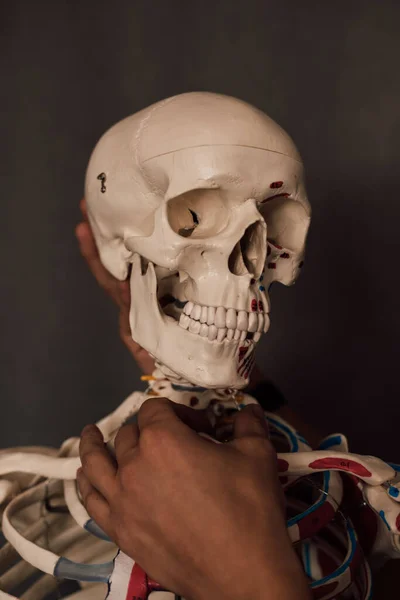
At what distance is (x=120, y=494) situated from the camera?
62 cm

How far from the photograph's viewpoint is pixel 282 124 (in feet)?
4.69

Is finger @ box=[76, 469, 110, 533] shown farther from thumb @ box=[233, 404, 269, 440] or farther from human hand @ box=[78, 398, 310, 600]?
thumb @ box=[233, 404, 269, 440]

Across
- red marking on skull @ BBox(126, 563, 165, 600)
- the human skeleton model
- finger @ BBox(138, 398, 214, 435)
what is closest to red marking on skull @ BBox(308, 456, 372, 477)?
the human skeleton model

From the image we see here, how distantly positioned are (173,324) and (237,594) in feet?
1.22

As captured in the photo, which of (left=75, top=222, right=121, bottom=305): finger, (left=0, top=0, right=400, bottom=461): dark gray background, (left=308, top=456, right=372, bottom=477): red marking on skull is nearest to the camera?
(left=308, top=456, right=372, bottom=477): red marking on skull

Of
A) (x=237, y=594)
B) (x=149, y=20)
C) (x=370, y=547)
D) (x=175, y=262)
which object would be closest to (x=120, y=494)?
(x=237, y=594)

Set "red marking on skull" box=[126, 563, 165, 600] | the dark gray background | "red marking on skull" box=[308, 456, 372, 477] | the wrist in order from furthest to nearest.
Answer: the dark gray background < "red marking on skull" box=[308, 456, 372, 477] < "red marking on skull" box=[126, 563, 165, 600] < the wrist

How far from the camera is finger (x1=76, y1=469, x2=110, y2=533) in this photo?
2.11 ft

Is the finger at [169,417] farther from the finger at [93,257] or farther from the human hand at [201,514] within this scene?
the finger at [93,257]

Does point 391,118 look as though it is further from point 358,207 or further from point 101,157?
point 101,157

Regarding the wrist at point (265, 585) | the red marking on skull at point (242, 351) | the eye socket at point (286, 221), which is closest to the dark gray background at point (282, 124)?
the eye socket at point (286, 221)

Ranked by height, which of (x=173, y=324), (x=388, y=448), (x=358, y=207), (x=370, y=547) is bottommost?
(x=388, y=448)

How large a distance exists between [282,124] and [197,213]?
706 mm

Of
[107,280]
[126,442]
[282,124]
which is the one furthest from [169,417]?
[282,124]
